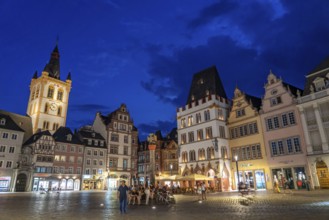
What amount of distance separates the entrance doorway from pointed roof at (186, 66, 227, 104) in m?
21.3

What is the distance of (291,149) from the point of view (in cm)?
3594

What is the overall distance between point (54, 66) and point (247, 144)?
70.0 m

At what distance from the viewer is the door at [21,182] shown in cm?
5191

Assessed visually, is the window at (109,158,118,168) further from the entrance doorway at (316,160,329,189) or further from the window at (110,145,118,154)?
the entrance doorway at (316,160,329,189)

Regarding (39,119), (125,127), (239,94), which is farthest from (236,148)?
(39,119)

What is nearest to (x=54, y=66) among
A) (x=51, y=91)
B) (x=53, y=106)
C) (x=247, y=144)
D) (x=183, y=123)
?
(x=51, y=91)

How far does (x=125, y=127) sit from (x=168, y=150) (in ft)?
47.5

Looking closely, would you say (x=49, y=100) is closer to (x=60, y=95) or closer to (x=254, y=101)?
(x=60, y=95)

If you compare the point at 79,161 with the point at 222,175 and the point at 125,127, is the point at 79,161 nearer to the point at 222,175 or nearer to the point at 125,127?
the point at 125,127

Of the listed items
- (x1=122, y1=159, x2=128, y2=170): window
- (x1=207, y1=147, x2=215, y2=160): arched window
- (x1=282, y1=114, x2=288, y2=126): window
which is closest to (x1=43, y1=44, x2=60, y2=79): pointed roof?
(x1=122, y1=159, x2=128, y2=170): window

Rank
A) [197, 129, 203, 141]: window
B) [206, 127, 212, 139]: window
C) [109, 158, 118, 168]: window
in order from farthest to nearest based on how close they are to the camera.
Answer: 1. [109, 158, 118, 168]: window
2. [197, 129, 203, 141]: window
3. [206, 127, 212, 139]: window

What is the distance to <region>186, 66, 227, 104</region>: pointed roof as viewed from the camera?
49.1 metres

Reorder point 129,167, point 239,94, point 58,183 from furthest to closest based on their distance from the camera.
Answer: point 129,167 < point 58,183 < point 239,94

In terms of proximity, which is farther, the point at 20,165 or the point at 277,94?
the point at 20,165
